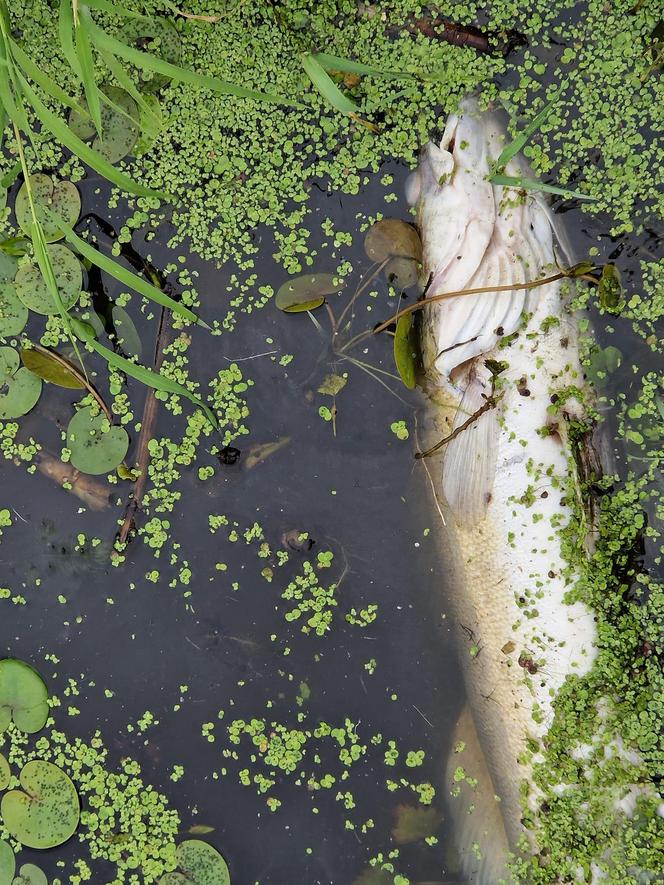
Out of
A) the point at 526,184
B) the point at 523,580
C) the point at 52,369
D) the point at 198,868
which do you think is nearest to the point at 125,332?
the point at 52,369

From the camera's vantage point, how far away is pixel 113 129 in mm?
1911

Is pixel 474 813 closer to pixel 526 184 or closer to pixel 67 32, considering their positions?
pixel 526 184

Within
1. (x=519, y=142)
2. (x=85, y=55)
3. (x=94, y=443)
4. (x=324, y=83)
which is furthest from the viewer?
(x=94, y=443)

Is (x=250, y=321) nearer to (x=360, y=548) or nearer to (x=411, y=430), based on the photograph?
Answer: (x=411, y=430)

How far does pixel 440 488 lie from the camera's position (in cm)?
195

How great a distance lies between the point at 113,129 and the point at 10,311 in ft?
1.96

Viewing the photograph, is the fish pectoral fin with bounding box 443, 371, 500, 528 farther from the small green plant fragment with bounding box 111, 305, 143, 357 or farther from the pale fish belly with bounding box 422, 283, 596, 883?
the small green plant fragment with bounding box 111, 305, 143, 357

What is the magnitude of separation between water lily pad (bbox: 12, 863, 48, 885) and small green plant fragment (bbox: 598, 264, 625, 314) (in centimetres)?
223

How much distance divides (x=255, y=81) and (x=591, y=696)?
6.32 feet

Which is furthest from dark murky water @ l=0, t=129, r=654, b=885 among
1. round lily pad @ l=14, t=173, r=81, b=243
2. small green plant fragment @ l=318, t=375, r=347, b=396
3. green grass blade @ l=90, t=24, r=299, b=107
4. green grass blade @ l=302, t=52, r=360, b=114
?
green grass blade @ l=90, t=24, r=299, b=107

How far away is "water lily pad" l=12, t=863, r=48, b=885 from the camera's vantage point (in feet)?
6.06

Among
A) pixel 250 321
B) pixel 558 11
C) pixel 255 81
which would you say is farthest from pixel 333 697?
pixel 558 11

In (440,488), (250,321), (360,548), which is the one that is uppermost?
(250,321)

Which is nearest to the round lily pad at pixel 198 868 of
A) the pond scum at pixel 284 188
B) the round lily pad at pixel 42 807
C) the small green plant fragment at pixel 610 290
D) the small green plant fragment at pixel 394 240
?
the pond scum at pixel 284 188
